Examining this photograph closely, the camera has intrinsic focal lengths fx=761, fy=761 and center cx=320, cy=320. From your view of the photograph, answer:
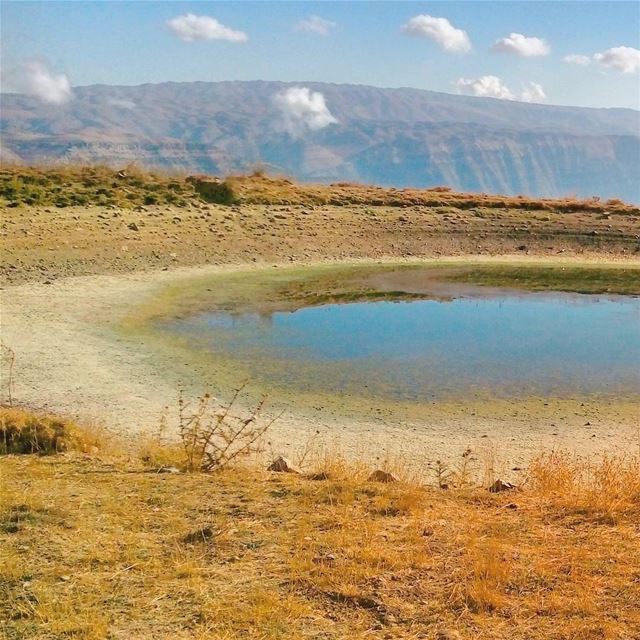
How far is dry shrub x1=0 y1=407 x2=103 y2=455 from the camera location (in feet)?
24.2

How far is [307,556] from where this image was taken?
491 cm

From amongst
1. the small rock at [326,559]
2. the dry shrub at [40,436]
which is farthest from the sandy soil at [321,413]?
the small rock at [326,559]

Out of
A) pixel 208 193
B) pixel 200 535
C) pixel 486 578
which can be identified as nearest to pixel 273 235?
pixel 208 193

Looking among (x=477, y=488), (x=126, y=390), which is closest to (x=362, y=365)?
(x=126, y=390)

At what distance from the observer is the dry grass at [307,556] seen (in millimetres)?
4184

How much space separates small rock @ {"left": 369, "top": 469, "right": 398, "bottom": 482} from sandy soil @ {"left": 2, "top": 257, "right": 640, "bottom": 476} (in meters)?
1.33

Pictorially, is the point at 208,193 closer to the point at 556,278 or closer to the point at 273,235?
the point at 273,235

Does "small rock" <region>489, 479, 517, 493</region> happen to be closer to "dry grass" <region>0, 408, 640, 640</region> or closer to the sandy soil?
"dry grass" <region>0, 408, 640, 640</region>

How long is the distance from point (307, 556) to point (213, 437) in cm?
385

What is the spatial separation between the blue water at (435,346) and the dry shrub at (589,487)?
357 centimetres

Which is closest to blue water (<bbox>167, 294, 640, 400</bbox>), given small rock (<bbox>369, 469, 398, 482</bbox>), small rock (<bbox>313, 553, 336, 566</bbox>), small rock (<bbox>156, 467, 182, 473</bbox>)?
small rock (<bbox>369, 469, 398, 482</bbox>)

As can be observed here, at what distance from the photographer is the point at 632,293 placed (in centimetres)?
2064

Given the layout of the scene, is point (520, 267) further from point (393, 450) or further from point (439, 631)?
point (439, 631)

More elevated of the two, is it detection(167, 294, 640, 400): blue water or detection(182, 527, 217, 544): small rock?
detection(167, 294, 640, 400): blue water
